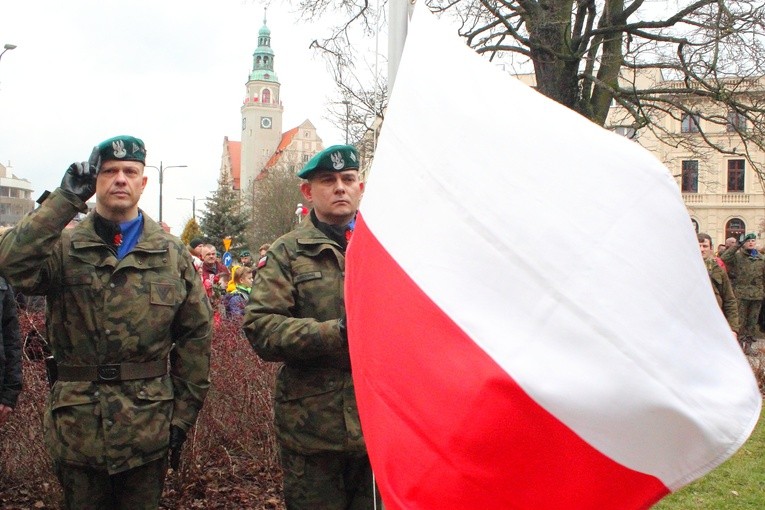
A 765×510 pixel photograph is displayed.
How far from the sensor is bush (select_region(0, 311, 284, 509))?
5422 mm

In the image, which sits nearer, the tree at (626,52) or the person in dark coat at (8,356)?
the person in dark coat at (8,356)

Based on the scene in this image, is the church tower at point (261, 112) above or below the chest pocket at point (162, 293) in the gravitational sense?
above

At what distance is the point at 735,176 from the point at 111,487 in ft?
193

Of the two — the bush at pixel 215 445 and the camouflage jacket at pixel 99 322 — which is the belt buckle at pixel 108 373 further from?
the bush at pixel 215 445

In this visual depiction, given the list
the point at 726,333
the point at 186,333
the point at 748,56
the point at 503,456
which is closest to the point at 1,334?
the point at 186,333

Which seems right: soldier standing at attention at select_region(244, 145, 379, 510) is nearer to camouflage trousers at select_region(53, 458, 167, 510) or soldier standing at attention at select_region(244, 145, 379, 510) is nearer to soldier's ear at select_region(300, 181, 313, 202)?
soldier's ear at select_region(300, 181, 313, 202)

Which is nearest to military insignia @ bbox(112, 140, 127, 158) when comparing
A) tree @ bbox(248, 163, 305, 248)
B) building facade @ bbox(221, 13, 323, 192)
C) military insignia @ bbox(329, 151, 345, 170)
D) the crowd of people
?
military insignia @ bbox(329, 151, 345, 170)

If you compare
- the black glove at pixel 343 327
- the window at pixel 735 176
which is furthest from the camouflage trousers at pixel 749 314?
the window at pixel 735 176

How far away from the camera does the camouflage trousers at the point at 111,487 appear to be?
3.39m

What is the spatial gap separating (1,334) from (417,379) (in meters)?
3.20

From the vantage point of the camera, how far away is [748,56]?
11984 millimetres

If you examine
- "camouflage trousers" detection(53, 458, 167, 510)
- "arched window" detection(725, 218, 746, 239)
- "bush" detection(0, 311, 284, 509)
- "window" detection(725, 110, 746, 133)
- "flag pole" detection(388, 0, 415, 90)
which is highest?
"window" detection(725, 110, 746, 133)

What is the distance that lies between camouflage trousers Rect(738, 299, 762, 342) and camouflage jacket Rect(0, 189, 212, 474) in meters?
12.6

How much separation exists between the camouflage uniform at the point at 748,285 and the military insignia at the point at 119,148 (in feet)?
41.8
